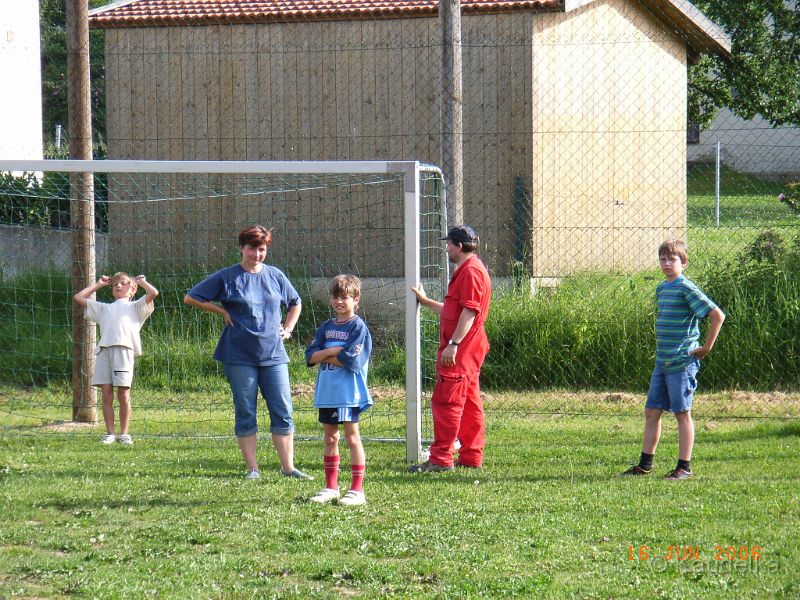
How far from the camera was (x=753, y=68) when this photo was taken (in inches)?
910

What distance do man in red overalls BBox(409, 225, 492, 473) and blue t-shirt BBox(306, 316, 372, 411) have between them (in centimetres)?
89

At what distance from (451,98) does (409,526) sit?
492 cm

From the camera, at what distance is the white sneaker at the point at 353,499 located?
6.06m

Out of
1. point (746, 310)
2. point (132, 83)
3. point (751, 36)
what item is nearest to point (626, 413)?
point (746, 310)

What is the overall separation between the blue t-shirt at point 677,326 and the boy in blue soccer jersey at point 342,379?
196 centimetres

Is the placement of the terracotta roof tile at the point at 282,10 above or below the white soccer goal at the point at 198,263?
above

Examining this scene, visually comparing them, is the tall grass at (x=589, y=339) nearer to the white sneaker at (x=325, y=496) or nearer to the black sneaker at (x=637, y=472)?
the black sneaker at (x=637, y=472)

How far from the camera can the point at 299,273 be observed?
40.8 feet

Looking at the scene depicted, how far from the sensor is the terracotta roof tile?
1330 cm

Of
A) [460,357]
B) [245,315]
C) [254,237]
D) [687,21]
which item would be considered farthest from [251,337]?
[687,21]

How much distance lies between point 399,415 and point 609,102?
6.06 m

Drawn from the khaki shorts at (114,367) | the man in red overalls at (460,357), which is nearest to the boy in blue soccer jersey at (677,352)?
the man in red overalls at (460,357)

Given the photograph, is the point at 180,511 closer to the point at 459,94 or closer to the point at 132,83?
the point at 459,94

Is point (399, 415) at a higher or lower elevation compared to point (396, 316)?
lower
